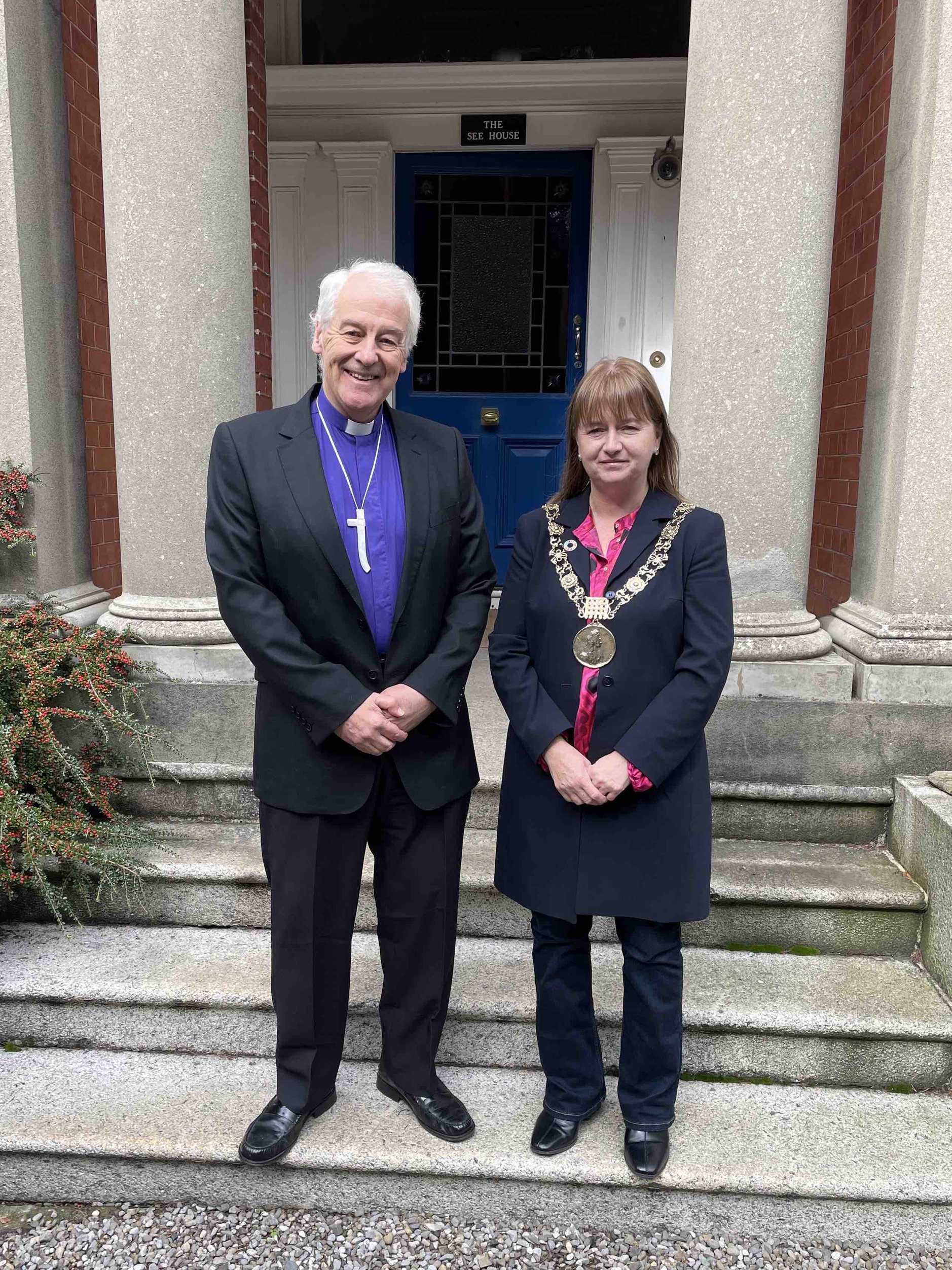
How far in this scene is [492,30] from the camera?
562 centimetres

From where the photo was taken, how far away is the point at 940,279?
3.33m

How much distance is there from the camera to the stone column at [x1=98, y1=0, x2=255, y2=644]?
3447 millimetres

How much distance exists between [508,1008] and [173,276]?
270 cm

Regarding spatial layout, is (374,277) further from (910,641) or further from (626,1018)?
(910,641)

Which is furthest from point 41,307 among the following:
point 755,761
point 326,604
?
point 755,761

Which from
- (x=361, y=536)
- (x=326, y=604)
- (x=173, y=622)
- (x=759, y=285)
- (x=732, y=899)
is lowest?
(x=732, y=899)

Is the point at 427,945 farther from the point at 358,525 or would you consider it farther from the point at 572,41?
the point at 572,41

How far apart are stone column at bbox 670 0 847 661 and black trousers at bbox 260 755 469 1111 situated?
1660mm

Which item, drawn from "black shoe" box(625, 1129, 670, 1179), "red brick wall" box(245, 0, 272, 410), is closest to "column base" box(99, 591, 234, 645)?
"red brick wall" box(245, 0, 272, 410)

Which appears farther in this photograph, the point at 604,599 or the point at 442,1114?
the point at 442,1114

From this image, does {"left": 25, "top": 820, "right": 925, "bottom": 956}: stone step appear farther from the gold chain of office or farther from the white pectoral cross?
the white pectoral cross

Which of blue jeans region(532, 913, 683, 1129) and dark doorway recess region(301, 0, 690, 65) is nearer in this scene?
blue jeans region(532, 913, 683, 1129)

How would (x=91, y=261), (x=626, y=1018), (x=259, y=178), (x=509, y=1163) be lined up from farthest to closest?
1. (x=259, y=178)
2. (x=91, y=261)
3. (x=509, y=1163)
4. (x=626, y=1018)

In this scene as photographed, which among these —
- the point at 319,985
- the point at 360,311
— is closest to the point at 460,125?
the point at 360,311
